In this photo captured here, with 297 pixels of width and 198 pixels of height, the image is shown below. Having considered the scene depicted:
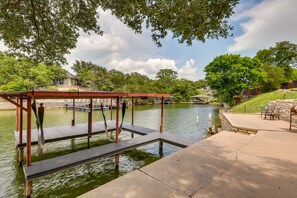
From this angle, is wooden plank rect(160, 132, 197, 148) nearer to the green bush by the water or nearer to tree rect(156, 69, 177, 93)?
the green bush by the water

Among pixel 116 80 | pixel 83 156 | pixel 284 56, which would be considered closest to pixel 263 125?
pixel 83 156

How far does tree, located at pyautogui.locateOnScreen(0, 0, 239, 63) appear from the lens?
374 centimetres

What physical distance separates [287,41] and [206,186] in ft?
147

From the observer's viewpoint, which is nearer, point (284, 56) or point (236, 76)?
point (236, 76)

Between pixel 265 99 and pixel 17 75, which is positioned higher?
pixel 17 75

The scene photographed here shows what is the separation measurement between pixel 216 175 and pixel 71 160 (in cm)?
422

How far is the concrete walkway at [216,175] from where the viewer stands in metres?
2.31

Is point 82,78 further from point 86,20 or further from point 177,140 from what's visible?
point 177,140

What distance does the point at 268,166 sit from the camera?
3195 millimetres

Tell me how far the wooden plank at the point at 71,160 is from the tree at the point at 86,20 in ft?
13.6

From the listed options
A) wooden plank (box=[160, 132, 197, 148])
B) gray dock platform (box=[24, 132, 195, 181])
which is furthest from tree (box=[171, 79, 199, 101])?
gray dock platform (box=[24, 132, 195, 181])

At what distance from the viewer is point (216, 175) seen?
283 centimetres

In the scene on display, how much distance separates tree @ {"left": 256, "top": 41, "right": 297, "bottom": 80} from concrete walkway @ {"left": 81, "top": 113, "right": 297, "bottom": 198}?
130 feet

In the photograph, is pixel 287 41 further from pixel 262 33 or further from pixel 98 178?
pixel 98 178
